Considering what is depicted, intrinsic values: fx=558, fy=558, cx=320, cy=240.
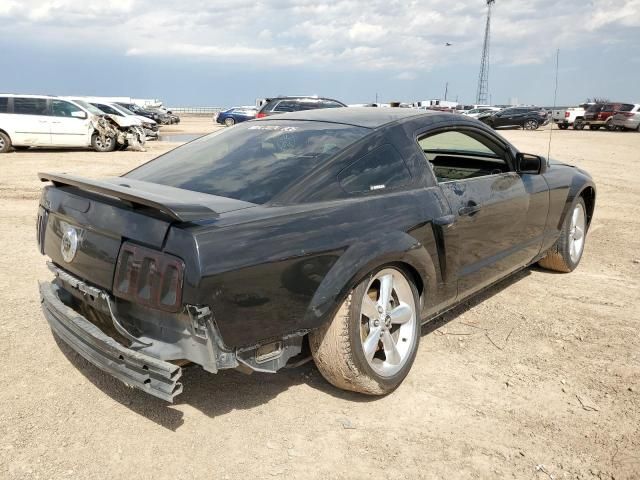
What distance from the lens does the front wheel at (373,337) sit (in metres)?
2.75

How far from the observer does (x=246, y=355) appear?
248cm

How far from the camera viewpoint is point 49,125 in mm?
15070

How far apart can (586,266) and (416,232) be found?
10.6ft

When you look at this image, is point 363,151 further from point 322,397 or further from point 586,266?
point 586,266

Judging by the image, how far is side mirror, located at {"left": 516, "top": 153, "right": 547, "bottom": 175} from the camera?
4113mm

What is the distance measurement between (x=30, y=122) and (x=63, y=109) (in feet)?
3.00

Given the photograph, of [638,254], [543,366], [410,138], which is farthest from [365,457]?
[638,254]

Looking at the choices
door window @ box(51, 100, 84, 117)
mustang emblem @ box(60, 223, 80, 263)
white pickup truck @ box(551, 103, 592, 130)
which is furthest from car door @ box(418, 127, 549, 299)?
white pickup truck @ box(551, 103, 592, 130)

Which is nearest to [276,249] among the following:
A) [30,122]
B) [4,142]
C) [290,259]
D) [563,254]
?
[290,259]

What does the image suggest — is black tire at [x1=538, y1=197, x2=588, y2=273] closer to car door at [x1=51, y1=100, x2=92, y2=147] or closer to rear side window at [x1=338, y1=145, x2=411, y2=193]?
rear side window at [x1=338, y1=145, x2=411, y2=193]

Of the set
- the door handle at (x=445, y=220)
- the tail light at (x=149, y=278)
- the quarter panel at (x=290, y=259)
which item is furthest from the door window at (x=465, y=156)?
the tail light at (x=149, y=278)

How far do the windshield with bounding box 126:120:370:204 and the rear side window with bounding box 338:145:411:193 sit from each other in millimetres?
133

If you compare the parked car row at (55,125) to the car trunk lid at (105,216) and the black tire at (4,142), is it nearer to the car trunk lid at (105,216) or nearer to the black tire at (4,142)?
the black tire at (4,142)

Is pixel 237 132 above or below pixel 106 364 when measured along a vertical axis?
above
